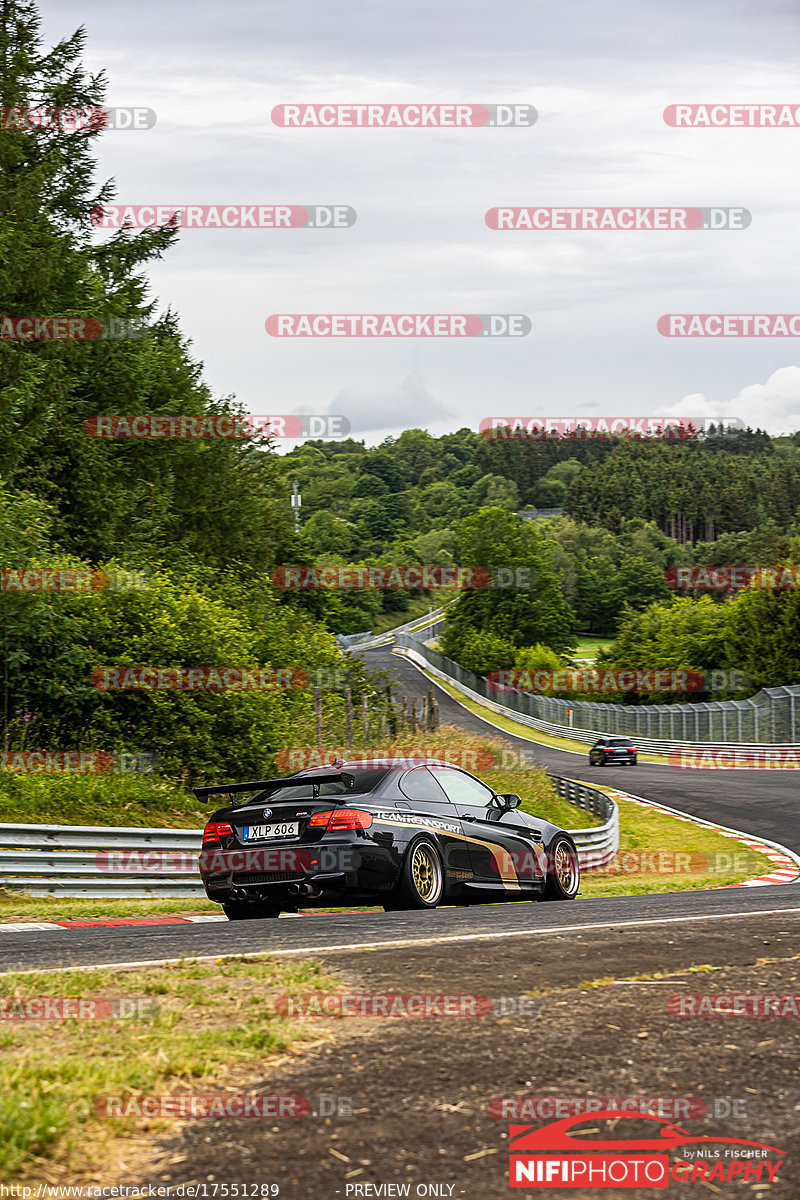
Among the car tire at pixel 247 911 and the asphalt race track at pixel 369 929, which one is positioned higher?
the asphalt race track at pixel 369 929

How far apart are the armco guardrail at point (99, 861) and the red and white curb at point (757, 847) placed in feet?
23.8

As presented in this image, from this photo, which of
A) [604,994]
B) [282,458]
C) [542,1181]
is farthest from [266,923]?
[282,458]

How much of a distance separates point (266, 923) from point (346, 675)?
18.9 metres

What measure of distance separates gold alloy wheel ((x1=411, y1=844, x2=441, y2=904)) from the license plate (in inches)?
41.5

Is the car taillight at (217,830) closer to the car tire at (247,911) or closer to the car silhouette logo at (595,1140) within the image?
the car tire at (247,911)

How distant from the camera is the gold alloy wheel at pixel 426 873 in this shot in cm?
1029

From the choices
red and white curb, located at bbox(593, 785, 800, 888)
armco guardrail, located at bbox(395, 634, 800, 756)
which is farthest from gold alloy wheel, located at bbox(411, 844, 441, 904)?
armco guardrail, located at bbox(395, 634, 800, 756)

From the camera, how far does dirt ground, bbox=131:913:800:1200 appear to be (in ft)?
11.7

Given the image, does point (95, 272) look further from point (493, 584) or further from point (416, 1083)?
point (493, 584)

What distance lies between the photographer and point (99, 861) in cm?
1330

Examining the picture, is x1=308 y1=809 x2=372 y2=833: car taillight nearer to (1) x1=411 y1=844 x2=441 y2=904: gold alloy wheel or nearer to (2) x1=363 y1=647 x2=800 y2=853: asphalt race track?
(1) x1=411 y1=844 x2=441 y2=904: gold alloy wheel

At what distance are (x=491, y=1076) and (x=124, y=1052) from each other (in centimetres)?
141

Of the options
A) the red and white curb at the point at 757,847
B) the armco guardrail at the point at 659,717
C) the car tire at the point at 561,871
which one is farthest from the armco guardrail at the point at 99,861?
the armco guardrail at the point at 659,717

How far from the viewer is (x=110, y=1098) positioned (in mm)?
4070
